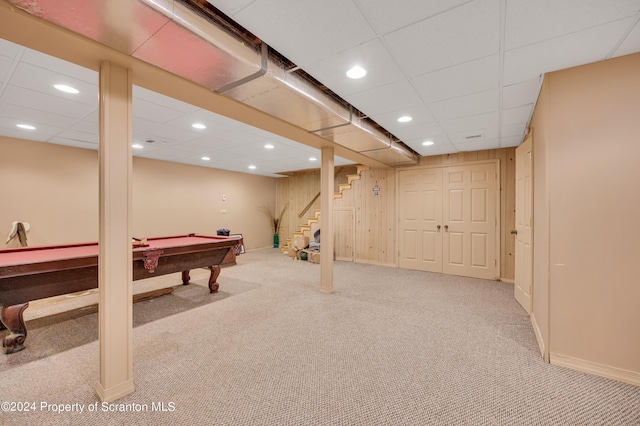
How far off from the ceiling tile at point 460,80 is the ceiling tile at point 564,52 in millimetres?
111

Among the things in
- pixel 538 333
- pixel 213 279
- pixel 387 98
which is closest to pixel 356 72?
pixel 387 98

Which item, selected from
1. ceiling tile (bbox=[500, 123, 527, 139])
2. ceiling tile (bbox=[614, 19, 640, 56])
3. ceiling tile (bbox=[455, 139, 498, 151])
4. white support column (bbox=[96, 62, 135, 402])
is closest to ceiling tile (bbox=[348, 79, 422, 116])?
ceiling tile (bbox=[614, 19, 640, 56])

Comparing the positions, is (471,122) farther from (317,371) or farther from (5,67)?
(5,67)

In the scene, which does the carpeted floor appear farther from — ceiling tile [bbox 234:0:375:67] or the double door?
ceiling tile [bbox 234:0:375:67]

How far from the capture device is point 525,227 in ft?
11.0

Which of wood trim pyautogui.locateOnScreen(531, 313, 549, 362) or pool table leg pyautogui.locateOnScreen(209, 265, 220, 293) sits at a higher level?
pool table leg pyautogui.locateOnScreen(209, 265, 220, 293)

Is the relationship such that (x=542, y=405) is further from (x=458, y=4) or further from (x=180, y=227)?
(x=180, y=227)

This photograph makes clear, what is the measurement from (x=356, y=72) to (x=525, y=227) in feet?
9.62

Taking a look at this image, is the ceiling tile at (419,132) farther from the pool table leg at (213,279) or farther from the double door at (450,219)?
the pool table leg at (213,279)

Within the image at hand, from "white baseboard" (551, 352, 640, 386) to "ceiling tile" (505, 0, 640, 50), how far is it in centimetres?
253

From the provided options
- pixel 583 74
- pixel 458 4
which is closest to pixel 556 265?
pixel 583 74

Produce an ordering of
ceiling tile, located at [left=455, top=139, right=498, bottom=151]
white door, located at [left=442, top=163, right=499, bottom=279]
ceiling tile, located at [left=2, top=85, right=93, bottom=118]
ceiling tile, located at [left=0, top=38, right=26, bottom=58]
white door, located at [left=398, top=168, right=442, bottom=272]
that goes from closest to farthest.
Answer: ceiling tile, located at [left=0, top=38, right=26, bottom=58]
ceiling tile, located at [left=2, top=85, right=93, bottom=118]
ceiling tile, located at [left=455, top=139, right=498, bottom=151]
white door, located at [left=442, top=163, right=499, bottom=279]
white door, located at [left=398, top=168, right=442, bottom=272]

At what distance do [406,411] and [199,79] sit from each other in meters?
2.79

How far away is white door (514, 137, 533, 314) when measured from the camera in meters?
3.09
